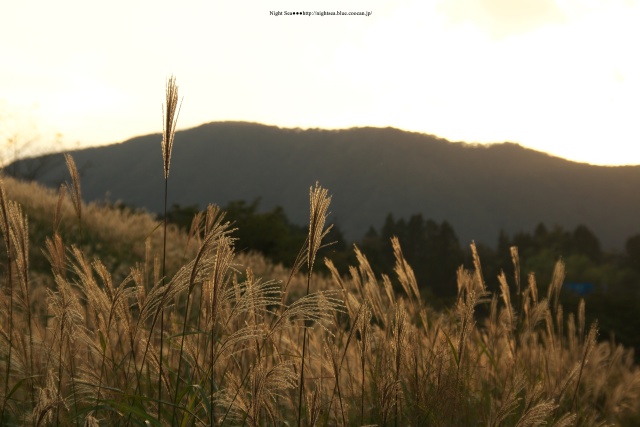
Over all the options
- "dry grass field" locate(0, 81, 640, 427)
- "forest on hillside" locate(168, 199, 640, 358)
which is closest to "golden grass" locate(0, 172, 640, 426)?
"dry grass field" locate(0, 81, 640, 427)

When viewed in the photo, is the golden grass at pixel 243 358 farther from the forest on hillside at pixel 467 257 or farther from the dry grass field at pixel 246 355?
the forest on hillside at pixel 467 257

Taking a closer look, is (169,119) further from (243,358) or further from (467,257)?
(467,257)

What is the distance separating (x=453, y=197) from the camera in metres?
198

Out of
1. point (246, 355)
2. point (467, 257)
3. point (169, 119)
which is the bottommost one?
point (467, 257)

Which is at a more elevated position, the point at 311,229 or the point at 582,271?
the point at 311,229

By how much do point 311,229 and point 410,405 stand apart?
5.90 ft

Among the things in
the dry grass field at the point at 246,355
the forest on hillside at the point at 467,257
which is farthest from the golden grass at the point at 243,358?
the forest on hillside at the point at 467,257

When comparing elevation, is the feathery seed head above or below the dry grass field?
above

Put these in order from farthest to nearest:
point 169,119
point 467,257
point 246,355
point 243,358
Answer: point 467,257 < point 246,355 < point 243,358 < point 169,119

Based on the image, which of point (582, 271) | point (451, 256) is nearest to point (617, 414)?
point (582, 271)

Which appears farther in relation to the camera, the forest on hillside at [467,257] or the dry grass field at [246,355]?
the forest on hillside at [467,257]

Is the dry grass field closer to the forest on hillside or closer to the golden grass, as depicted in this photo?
the golden grass

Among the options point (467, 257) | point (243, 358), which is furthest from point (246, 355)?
point (467, 257)

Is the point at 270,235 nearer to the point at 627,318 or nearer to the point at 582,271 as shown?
the point at 627,318
